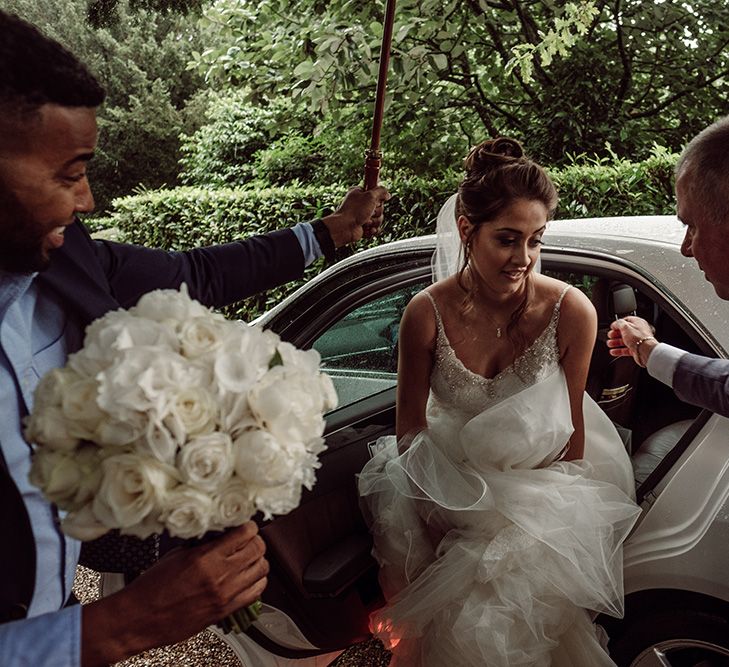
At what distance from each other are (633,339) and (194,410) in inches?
64.0

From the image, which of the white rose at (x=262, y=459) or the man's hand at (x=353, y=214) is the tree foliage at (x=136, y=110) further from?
the white rose at (x=262, y=459)

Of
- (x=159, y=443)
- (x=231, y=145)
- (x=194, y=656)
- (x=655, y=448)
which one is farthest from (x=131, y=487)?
(x=231, y=145)

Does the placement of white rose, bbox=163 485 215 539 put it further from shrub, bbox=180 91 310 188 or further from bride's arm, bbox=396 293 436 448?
shrub, bbox=180 91 310 188

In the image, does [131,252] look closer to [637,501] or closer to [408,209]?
[637,501]

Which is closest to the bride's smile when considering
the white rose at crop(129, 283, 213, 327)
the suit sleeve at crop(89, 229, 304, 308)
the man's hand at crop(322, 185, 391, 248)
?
the man's hand at crop(322, 185, 391, 248)

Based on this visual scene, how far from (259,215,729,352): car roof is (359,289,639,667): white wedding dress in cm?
27

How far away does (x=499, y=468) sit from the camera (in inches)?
85.4

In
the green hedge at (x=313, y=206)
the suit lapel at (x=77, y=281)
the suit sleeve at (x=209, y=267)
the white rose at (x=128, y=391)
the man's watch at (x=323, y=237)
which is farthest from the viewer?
the green hedge at (x=313, y=206)

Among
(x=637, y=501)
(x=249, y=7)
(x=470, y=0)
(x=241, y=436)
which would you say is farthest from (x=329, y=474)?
(x=249, y=7)

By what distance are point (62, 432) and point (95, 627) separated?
0.39 meters

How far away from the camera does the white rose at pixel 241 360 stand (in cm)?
104

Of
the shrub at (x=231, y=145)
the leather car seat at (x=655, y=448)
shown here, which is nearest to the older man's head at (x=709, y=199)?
the leather car seat at (x=655, y=448)

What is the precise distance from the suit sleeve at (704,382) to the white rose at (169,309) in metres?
1.39

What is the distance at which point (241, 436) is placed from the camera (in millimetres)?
1047
